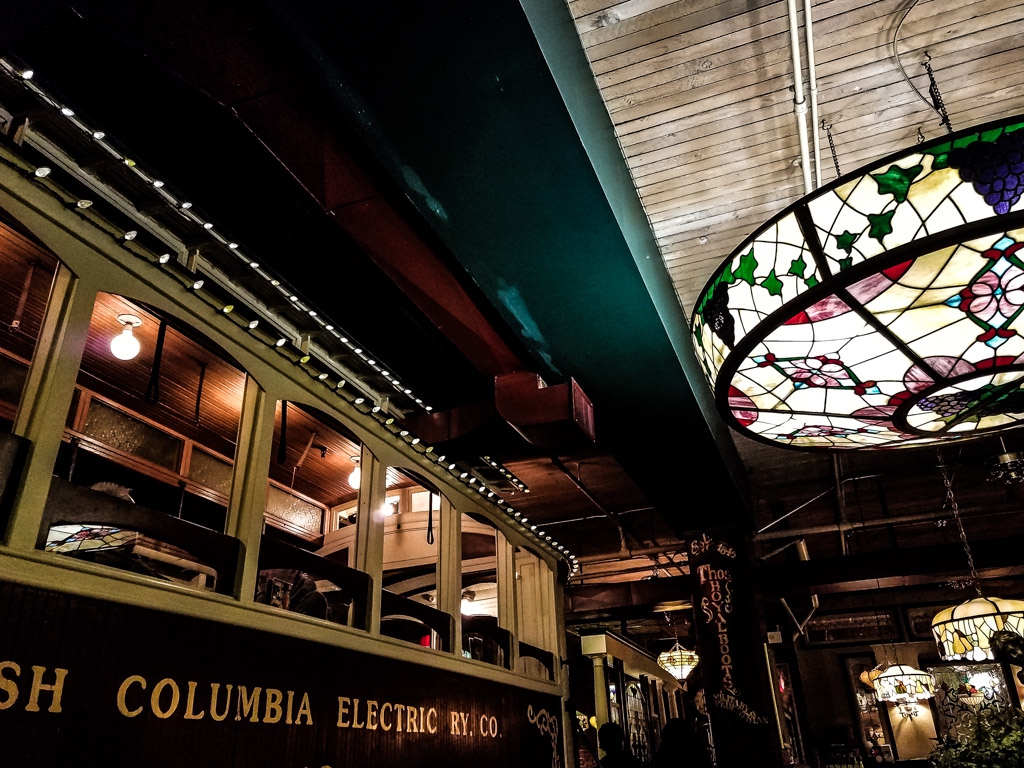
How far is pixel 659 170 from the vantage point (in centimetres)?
399

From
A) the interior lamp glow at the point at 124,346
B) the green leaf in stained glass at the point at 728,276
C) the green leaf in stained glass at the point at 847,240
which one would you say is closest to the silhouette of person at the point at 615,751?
the green leaf in stained glass at the point at 728,276

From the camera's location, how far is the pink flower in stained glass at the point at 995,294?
229 centimetres

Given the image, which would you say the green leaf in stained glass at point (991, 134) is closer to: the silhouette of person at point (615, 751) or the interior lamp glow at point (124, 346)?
the silhouette of person at point (615, 751)

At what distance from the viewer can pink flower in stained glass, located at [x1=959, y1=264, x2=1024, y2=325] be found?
2291 millimetres

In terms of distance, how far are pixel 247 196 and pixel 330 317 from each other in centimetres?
118

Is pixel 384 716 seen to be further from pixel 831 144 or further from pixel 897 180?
pixel 831 144

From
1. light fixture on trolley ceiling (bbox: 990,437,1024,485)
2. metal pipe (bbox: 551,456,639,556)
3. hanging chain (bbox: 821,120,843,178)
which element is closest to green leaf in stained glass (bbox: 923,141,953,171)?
hanging chain (bbox: 821,120,843,178)

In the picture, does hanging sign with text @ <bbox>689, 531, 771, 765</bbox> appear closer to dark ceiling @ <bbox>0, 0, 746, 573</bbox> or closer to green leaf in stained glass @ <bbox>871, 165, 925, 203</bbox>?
dark ceiling @ <bbox>0, 0, 746, 573</bbox>

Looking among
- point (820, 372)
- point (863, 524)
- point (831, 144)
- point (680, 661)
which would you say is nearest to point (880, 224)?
point (820, 372)

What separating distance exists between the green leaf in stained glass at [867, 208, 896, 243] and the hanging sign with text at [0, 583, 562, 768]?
337cm

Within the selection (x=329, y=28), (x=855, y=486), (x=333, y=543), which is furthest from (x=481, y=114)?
(x=855, y=486)

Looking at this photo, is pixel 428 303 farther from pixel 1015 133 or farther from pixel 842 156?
pixel 1015 133

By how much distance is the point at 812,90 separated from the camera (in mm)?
3270

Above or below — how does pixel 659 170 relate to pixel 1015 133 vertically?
above
